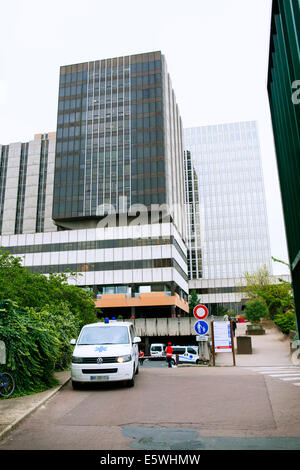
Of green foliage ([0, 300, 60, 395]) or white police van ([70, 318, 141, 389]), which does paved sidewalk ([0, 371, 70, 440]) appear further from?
white police van ([70, 318, 141, 389])

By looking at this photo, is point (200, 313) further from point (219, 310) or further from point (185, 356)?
point (219, 310)

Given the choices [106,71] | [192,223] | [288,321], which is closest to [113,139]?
[106,71]

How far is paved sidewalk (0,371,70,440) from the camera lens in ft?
19.2

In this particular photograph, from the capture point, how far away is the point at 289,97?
11117mm

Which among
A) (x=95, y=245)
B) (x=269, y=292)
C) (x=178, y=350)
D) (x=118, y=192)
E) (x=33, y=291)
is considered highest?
(x=118, y=192)

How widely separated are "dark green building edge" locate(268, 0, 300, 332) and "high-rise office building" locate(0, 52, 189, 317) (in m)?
45.9

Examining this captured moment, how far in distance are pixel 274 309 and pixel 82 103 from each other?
5234 cm

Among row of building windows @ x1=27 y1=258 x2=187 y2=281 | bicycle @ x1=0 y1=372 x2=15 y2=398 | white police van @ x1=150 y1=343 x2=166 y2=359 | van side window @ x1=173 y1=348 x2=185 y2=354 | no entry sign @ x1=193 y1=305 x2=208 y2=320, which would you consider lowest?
white police van @ x1=150 y1=343 x2=166 y2=359

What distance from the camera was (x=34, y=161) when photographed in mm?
93625

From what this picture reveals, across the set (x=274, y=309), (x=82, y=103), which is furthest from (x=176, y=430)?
(x=82, y=103)

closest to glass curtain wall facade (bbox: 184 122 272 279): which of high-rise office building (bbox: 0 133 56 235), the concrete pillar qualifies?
high-rise office building (bbox: 0 133 56 235)

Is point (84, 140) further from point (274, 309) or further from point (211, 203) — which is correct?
point (211, 203)

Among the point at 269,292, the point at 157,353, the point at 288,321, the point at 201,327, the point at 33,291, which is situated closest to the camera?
the point at 201,327

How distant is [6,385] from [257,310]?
42.8 metres
